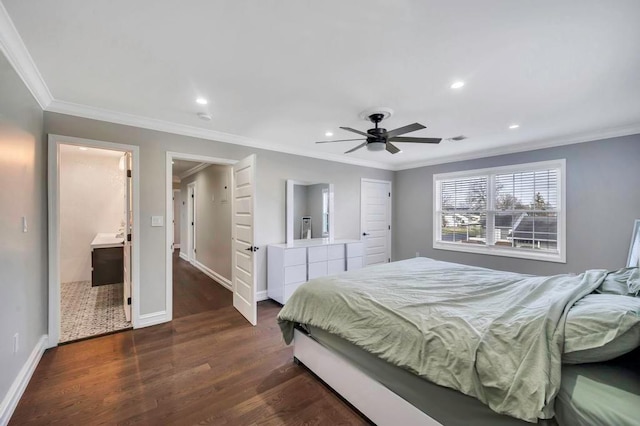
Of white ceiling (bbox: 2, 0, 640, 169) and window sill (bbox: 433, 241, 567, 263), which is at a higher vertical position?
white ceiling (bbox: 2, 0, 640, 169)

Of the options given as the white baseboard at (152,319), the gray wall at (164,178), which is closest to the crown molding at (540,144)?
the gray wall at (164,178)

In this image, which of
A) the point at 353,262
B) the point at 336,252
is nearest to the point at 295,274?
the point at 336,252

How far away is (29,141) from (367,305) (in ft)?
10.3

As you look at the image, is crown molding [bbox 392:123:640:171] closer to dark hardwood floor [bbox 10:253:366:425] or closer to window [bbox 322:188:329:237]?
→ window [bbox 322:188:329:237]

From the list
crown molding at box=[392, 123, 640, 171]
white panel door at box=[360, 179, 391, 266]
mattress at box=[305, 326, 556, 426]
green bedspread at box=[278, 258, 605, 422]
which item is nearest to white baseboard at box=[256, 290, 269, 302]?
green bedspread at box=[278, 258, 605, 422]

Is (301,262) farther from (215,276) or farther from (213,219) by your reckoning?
(213,219)

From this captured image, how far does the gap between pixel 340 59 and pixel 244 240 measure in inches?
96.0

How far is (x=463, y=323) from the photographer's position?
1.50m

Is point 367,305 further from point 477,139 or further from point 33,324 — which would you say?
point 477,139

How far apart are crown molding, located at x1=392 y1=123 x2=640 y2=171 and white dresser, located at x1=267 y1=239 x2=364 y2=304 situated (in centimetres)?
254

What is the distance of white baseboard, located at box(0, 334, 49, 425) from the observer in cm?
171

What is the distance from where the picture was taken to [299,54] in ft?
6.21

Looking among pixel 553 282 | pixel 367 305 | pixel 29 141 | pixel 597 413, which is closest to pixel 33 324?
pixel 29 141

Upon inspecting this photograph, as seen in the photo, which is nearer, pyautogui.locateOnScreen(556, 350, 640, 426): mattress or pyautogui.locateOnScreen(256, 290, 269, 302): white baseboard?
pyautogui.locateOnScreen(556, 350, 640, 426): mattress
